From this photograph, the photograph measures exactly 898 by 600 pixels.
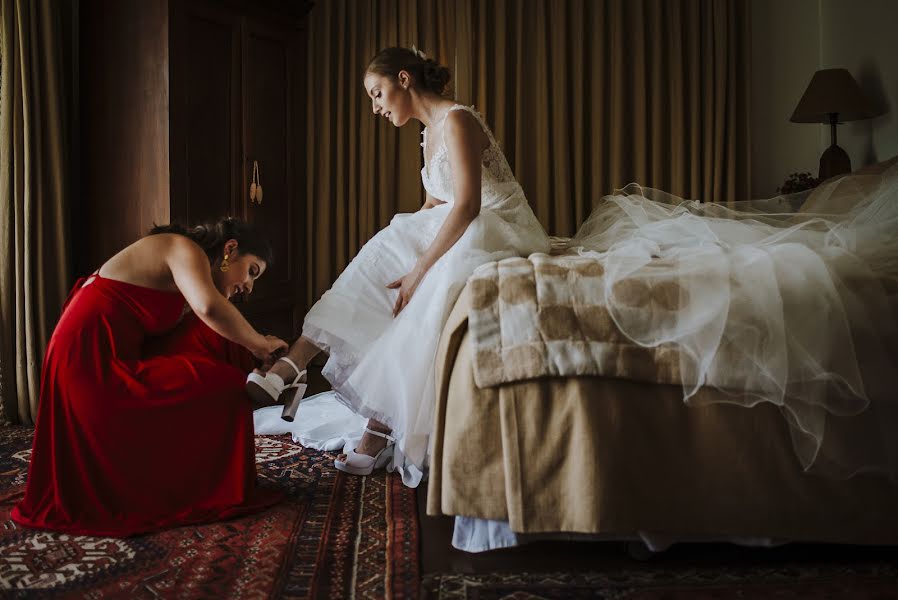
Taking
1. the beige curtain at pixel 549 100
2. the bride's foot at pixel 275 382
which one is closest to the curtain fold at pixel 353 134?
the beige curtain at pixel 549 100

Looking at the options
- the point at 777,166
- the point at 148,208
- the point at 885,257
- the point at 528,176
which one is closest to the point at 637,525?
the point at 885,257

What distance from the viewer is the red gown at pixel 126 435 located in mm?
2021

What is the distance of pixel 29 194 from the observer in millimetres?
3096

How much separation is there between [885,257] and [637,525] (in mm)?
841

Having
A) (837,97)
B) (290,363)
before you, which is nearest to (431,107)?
(290,363)

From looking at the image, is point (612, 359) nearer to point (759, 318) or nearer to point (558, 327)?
point (558, 327)

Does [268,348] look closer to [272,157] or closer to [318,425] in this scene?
[318,425]

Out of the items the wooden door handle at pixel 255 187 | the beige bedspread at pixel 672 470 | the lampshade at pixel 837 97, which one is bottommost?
the beige bedspread at pixel 672 470

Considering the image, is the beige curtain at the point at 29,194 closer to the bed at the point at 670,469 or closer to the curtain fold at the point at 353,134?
the curtain fold at the point at 353,134

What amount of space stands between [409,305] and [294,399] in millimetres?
452

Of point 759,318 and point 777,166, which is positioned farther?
point 777,166

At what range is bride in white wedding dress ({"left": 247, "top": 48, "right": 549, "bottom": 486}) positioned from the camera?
83.6 inches

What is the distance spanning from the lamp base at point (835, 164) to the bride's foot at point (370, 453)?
2.57 meters

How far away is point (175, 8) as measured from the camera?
3.22 meters
